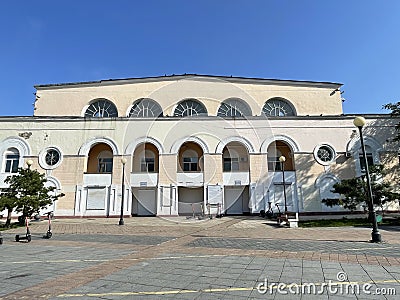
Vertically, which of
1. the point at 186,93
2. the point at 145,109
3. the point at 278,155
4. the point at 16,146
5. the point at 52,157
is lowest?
the point at 52,157

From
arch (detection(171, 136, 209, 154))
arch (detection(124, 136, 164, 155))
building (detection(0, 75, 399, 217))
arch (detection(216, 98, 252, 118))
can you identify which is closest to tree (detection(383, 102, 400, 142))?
building (detection(0, 75, 399, 217))

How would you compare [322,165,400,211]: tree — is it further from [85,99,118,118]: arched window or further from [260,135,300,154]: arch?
[85,99,118,118]: arched window

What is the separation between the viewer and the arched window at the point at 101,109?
88.5 feet

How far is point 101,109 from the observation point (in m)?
27.4

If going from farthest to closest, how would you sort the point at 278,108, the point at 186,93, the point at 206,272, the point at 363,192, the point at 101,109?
1. the point at 278,108
2. the point at 101,109
3. the point at 186,93
4. the point at 363,192
5. the point at 206,272

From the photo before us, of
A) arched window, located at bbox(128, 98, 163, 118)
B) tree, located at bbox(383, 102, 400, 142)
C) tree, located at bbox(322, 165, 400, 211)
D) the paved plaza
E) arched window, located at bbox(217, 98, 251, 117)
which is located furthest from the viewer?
arched window, located at bbox(217, 98, 251, 117)

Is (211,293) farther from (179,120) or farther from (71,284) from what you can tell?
(179,120)

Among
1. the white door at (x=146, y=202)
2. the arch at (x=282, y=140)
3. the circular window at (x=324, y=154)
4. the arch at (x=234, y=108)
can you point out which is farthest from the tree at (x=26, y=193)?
the circular window at (x=324, y=154)

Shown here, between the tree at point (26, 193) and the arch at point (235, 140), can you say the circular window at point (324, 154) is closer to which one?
the arch at point (235, 140)

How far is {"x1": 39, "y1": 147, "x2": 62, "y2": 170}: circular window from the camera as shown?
73.3 ft

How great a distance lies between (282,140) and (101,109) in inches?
752

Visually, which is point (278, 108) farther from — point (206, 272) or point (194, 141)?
point (206, 272)

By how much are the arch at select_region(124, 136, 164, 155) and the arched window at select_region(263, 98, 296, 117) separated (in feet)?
39.4

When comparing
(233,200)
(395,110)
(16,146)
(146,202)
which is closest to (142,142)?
(146,202)
